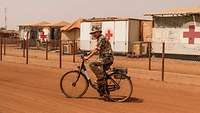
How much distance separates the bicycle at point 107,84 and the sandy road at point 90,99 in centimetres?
22

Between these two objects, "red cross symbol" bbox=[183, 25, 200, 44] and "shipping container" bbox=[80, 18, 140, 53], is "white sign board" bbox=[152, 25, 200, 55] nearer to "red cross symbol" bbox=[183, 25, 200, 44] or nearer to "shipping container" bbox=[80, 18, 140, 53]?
"red cross symbol" bbox=[183, 25, 200, 44]

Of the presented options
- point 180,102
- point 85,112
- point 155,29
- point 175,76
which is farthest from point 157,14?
point 85,112

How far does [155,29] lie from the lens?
111 ft

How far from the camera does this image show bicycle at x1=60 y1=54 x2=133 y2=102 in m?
11.3

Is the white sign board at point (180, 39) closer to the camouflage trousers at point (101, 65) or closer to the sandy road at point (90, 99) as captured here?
the sandy road at point (90, 99)

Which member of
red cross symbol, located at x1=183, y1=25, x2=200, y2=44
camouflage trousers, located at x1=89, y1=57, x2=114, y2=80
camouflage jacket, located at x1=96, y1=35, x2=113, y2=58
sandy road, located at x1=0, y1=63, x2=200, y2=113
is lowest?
sandy road, located at x1=0, y1=63, x2=200, y2=113

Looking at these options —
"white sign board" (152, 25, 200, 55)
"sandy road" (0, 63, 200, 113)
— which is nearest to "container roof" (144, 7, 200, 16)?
"white sign board" (152, 25, 200, 55)

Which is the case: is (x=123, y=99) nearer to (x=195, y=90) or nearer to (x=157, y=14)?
(x=195, y=90)

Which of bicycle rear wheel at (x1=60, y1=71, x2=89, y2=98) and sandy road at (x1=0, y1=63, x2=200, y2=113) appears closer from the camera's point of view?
sandy road at (x1=0, y1=63, x2=200, y2=113)

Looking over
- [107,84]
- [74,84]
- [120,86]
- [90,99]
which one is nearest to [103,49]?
[107,84]

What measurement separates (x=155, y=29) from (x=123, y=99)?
903 inches

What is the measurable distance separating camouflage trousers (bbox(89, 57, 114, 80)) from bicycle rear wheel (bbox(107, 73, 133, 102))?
0.23m

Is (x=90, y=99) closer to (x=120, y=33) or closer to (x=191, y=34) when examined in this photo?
(x=191, y=34)

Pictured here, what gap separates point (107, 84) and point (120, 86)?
1.06 ft
